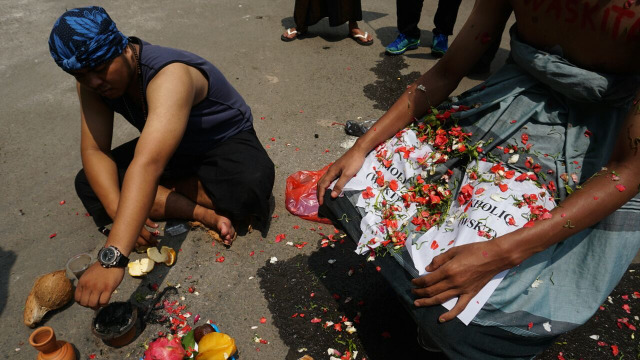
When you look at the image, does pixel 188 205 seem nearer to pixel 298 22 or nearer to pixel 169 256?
pixel 169 256

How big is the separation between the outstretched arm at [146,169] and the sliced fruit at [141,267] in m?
0.68

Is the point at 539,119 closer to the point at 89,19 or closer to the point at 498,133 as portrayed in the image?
the point at 498,133

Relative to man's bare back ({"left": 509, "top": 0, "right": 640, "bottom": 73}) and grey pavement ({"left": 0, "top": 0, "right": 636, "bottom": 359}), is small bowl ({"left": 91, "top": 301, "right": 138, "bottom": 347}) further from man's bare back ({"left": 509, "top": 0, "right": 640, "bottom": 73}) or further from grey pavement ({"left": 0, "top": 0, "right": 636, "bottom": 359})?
man's bare back ({"left": 509, "top": 0, "right": 640, "bottom": 73})

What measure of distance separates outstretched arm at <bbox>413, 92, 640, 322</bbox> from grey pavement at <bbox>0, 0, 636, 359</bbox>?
1.19 m

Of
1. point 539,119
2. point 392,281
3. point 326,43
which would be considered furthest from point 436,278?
point 326,43

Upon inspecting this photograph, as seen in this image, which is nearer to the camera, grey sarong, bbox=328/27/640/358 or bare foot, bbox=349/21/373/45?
grey sarong, bbox=328/27/640/358

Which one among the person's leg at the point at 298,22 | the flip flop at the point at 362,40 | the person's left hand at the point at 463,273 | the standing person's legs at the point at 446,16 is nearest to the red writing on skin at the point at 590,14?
the person's left hand at the point at 463,273

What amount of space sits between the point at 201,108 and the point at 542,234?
2113mm

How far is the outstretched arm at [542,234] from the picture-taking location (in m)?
1.59

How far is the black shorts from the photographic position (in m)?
2.95

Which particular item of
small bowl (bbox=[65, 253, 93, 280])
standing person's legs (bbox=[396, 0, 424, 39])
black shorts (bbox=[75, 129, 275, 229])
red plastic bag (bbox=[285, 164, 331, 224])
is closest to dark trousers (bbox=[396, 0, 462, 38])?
standing person's legs (bbox=[396, 0, 424, 39])

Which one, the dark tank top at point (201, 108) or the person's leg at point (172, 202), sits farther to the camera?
the person's leg at point (172, 202)

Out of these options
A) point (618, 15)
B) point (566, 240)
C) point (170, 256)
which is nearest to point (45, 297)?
point (170, 256)

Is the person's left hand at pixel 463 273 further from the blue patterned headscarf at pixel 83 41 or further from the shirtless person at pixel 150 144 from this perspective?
the blue patterned headscarf at pixel 83 41
